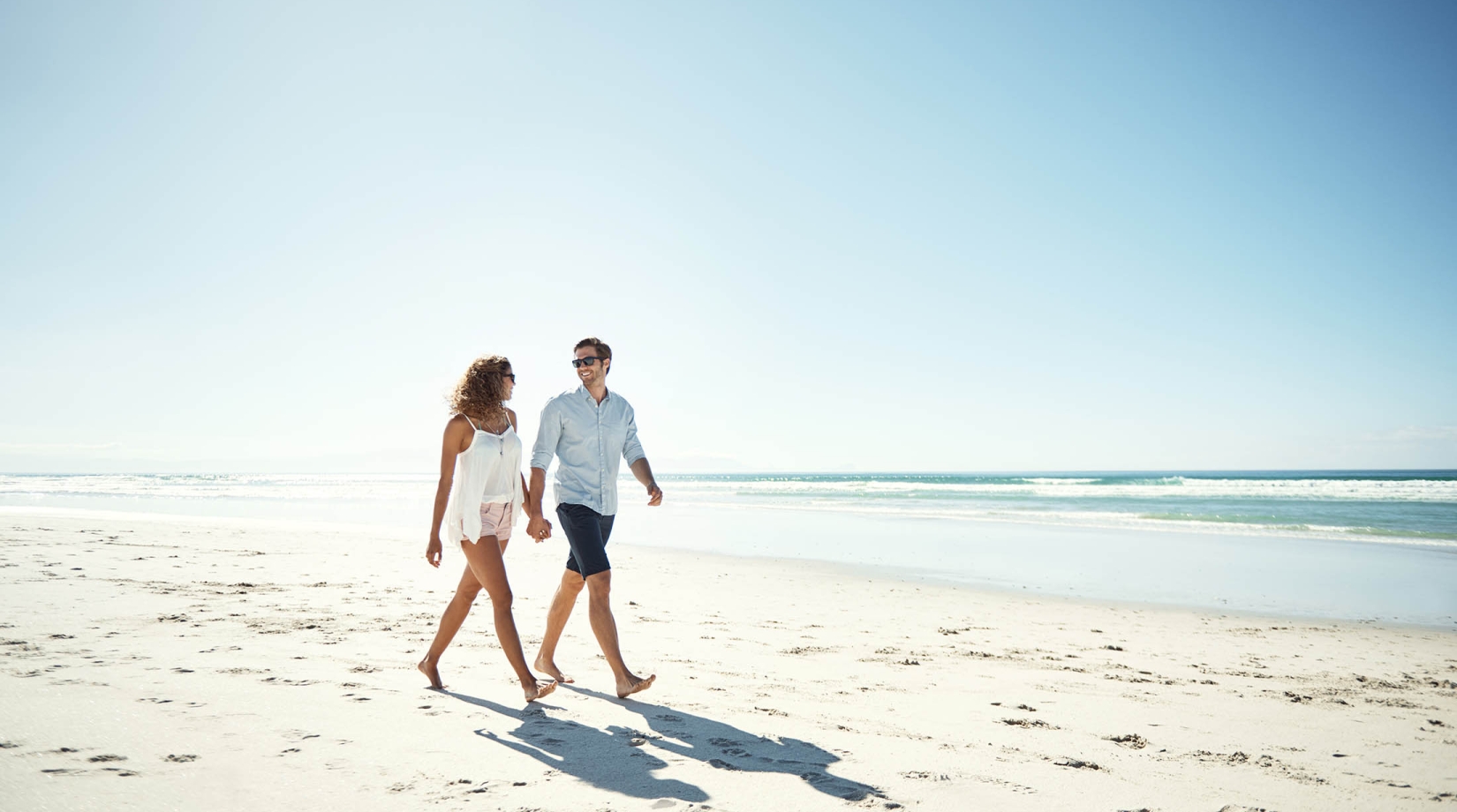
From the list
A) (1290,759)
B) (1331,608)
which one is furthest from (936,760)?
(1331,608)

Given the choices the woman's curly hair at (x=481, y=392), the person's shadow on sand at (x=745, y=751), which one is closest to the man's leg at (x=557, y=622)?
the person's shadow on sand at (x=745, y=751)

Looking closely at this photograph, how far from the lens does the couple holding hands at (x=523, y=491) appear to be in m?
3.88

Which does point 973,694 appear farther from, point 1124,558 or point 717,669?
point 1124,558

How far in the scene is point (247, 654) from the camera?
14.9ft

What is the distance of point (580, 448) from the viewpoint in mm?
4176

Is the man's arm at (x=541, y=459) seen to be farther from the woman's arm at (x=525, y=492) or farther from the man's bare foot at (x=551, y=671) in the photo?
the man's bare foot at (x=551, y=671)

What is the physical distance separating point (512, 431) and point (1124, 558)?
37.3 feet

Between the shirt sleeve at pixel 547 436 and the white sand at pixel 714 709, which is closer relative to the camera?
the white sand at pixel 714 709

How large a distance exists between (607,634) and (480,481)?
112 centimetres

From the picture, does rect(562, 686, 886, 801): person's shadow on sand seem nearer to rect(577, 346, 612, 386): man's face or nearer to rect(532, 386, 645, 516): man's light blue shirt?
rect(532, 386, 645, 516): man's light blue shirt

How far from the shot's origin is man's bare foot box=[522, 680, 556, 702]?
3826 millimetres

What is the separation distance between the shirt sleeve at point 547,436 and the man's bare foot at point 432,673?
4.16ft

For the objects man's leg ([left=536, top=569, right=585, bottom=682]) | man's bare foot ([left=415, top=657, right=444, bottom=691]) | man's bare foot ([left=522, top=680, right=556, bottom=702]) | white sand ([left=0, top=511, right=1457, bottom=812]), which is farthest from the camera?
man's leg ([left=536, top=569, right=585, bottom=682])

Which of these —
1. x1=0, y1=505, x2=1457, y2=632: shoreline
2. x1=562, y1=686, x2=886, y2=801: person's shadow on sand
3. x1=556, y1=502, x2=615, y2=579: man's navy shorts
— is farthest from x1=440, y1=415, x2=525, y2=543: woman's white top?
x1=0, y1=505, x2=1457, y2=632: shoreline
